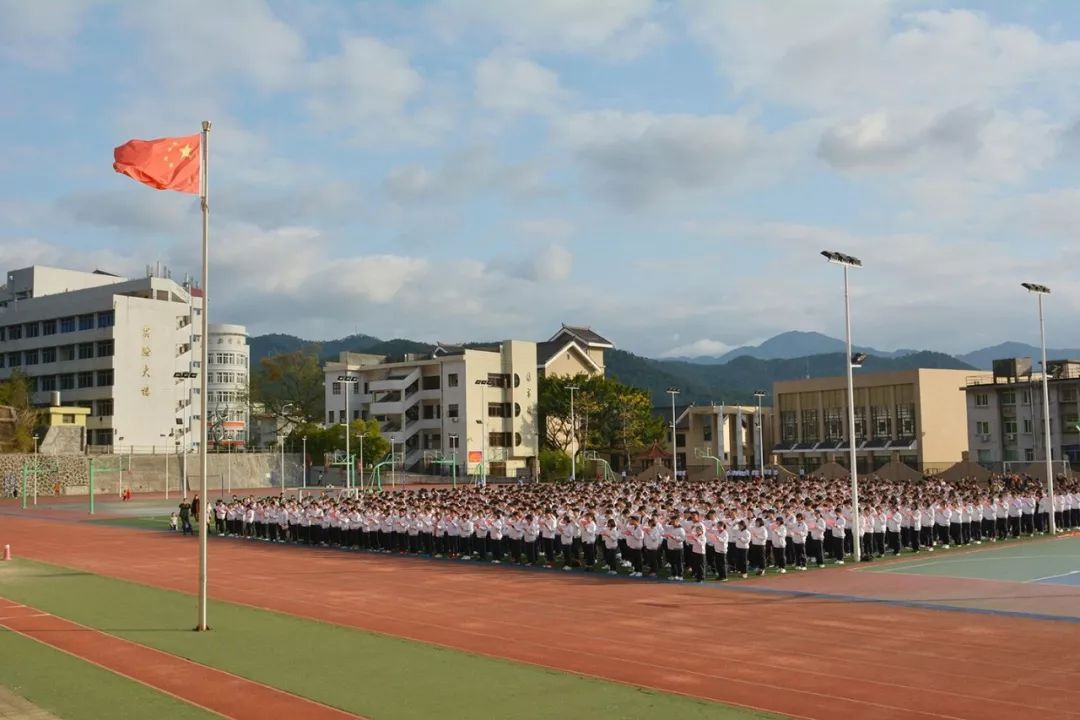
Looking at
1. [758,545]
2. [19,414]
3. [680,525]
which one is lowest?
[758,545]

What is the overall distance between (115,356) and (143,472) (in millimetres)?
11586

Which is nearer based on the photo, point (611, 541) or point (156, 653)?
point (156, 653)

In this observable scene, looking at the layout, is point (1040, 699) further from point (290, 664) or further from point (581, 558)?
point (581, 558)

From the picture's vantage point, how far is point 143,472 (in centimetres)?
7069

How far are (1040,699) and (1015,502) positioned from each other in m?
20.1

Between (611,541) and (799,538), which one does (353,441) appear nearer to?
(611,541)

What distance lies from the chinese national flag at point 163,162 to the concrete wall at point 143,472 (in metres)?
52.0

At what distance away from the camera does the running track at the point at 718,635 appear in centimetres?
1030

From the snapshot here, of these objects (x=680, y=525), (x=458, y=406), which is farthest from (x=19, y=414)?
(x=680, y=525)

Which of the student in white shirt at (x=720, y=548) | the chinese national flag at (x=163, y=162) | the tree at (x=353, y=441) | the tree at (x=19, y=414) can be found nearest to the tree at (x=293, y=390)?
the tree at (x=353, y=441)

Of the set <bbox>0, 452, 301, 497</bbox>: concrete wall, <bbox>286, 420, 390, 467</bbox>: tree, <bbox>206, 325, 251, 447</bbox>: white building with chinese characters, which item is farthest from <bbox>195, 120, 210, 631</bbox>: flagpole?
<bbox>206, 325, 251, 447</bbox>: white building with chinese characters

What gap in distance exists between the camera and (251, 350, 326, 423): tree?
9594cm

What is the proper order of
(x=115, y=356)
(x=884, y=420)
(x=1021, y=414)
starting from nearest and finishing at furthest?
(x=1021, y=414) < (x=884, y=420) < (x=115, y=356)

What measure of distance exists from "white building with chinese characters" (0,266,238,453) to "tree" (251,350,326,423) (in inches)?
437
